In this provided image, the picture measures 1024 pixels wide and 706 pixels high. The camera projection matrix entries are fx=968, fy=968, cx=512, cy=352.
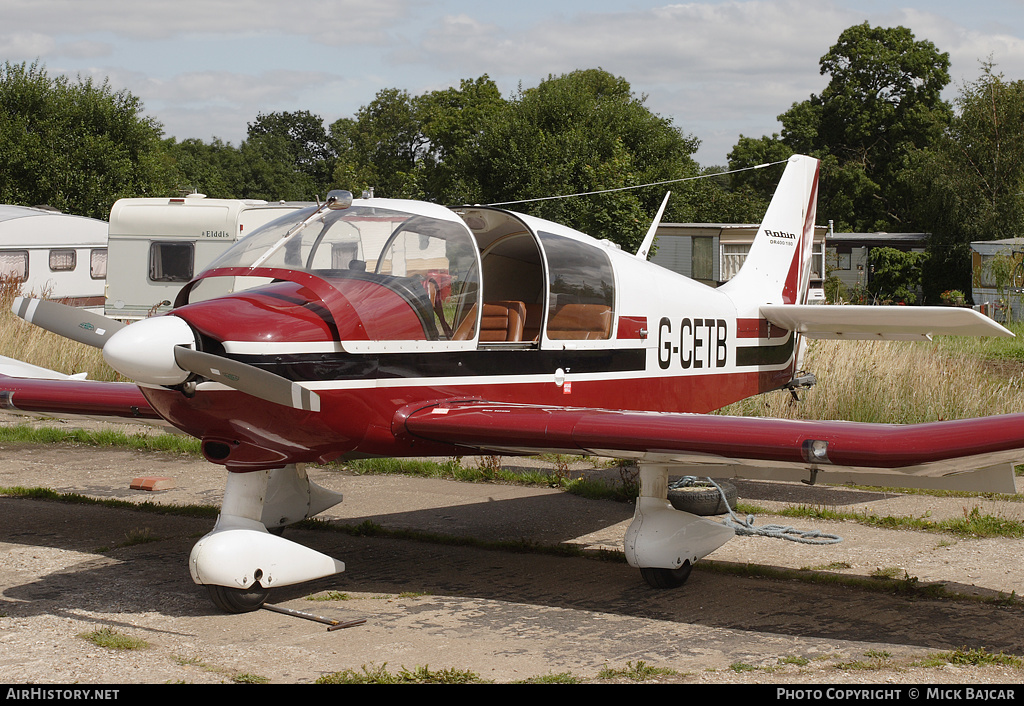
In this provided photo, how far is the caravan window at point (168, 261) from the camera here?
61.5ft

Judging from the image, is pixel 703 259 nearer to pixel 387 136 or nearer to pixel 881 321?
pixel 881 321

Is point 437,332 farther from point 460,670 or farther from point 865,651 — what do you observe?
point 865,651

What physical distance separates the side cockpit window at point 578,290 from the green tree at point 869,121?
2278 inches

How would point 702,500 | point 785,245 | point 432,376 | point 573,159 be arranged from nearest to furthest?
point 432,376, point 702,500, point 785,245, point 573,159

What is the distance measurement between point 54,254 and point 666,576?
20.7 metres

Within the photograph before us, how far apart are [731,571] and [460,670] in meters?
2.56

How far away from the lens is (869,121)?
65500 mm

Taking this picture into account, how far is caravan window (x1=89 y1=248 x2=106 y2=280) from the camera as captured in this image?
78.5ft

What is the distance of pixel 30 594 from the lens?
6.01 metres

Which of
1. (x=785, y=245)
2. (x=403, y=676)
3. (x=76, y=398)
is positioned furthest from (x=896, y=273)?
(x=403, y=676)

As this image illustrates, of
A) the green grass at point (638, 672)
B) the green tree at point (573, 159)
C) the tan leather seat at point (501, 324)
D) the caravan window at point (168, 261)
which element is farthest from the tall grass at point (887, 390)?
the green tree at point (573, 159)

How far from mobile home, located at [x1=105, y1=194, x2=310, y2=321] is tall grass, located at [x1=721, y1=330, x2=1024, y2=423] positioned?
35.0 ft

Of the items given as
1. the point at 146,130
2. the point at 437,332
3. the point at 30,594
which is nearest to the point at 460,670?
the point at 437,332

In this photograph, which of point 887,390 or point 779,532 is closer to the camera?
point 779,532
